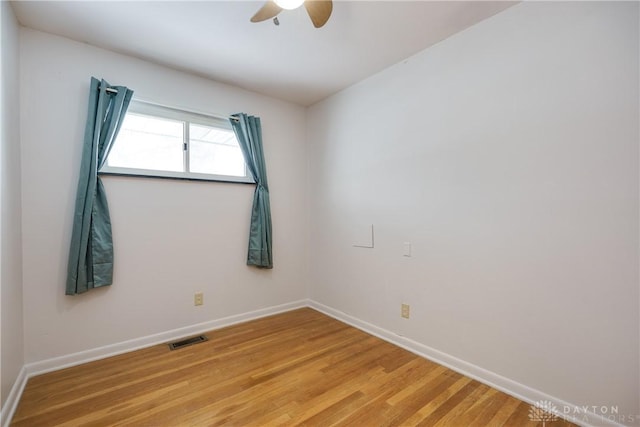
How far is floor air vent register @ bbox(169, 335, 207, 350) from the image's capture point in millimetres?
2484

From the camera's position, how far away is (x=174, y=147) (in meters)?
2.71

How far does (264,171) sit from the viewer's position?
10.4 feet

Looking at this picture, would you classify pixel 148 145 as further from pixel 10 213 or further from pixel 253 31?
pixel 253 31

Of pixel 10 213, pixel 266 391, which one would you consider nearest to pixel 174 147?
pixel 10 213

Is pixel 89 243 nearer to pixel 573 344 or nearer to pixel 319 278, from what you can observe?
pixel 319 278

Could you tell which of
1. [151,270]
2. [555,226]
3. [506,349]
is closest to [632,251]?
[555,226]

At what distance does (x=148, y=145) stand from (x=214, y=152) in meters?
0.59

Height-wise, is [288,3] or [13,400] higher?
[288,3]

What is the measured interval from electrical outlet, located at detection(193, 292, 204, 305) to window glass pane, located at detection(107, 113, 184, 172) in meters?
1.19

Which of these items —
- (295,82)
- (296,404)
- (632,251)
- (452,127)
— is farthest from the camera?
(295,82)

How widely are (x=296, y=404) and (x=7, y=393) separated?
1.61 m

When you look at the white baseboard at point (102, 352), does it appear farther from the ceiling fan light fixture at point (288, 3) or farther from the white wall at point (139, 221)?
the ceiling fan light fixture at point (288, 3)

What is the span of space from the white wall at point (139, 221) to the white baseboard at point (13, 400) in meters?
Answer: 0.19

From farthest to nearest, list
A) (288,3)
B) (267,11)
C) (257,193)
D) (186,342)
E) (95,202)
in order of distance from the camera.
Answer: (257,193)
(186,342)
(95,202)
(267,11)
(288,3)
